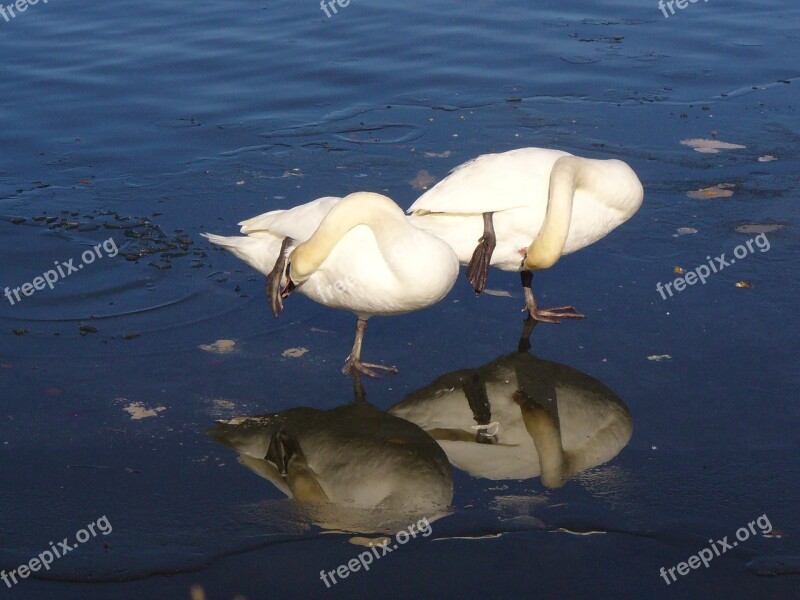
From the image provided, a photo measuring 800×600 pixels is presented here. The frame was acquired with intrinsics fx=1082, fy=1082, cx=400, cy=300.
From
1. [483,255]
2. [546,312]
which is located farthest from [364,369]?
[546,312]

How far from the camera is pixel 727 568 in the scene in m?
4.32

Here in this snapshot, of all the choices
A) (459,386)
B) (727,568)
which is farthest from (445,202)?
(727,568)

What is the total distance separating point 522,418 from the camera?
550cm

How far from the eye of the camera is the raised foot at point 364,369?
5918 millimetres

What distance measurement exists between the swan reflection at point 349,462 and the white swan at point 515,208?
135cm

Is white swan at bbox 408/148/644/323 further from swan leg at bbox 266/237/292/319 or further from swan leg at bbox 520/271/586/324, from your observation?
swan leg at bbox 266/237/292/319

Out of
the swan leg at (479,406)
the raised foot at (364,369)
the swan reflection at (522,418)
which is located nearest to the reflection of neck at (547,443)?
the swan reflection at (522,418)

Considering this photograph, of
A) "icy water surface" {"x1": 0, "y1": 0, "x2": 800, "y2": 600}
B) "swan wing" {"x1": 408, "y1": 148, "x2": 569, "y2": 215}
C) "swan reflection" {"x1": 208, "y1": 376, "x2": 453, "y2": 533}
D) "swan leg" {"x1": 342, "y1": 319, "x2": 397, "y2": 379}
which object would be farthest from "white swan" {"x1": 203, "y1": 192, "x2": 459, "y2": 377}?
"swan wing" {"x1": 408, "y1": 148, "x2": 569, "y2": 215}

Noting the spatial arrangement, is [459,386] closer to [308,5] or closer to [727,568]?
[727,568]

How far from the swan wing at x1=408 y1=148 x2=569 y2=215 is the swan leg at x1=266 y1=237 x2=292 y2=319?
928 millimetres

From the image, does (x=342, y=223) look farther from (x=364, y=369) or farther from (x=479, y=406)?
(x=479, y=406)

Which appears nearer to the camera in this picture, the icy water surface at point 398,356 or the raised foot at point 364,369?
the icy water surface at point 398,356

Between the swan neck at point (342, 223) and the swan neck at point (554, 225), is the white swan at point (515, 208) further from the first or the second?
the swan neck at point (342, 223)

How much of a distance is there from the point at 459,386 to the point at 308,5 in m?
9.91
